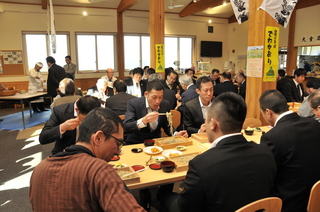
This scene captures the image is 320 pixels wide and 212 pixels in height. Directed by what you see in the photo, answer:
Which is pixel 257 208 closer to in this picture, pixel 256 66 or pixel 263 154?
pixel 263 154

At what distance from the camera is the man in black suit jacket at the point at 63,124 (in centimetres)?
220

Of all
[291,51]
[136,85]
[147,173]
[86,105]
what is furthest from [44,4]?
[291,51]

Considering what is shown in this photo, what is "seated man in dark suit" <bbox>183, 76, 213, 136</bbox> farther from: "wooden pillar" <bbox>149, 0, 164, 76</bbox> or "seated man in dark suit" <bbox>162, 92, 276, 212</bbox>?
"wooden pillar" <bbox>149, 0, 164, 76</bbox>

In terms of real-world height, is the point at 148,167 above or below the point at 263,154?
below

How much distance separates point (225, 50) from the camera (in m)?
13.7

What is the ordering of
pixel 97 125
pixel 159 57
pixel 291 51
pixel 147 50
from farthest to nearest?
pixel 147 50, pixel 291 51, pixel 159 57, pixel 97 125

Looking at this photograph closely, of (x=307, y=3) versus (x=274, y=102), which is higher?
(x=307, y=3)

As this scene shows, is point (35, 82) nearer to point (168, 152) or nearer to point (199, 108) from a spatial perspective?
point (199, 108)

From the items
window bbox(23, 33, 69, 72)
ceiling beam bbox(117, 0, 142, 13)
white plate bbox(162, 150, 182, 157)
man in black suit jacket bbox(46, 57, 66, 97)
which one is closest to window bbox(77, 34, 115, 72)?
window bbox(23, 33, 69, 72)

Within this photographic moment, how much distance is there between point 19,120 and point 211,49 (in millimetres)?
9304

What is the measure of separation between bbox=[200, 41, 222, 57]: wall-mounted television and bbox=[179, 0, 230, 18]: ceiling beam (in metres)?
1.76

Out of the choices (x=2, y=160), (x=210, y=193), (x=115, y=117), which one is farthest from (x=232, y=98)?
(x=2, y=160)

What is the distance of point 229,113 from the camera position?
147cm

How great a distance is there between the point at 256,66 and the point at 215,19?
1010cm
